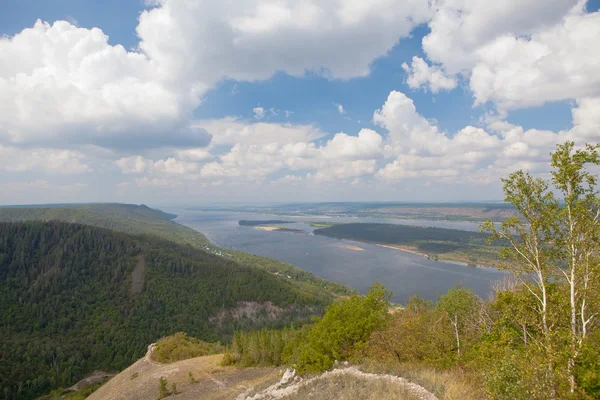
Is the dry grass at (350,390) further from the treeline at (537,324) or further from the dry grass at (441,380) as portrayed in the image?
the treeline at (537,324)

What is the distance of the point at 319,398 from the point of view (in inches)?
567

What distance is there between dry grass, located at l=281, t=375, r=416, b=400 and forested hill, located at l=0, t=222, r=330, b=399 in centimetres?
7764

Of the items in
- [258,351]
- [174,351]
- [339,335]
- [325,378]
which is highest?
[339,335]

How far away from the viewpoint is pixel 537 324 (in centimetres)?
1173

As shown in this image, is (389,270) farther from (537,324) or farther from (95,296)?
(537,324)

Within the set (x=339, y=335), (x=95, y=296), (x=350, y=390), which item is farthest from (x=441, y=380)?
A: (x=95, y=296)

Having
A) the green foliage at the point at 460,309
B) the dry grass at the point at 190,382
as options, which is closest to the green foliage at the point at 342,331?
the dry grass at the point at 190,382

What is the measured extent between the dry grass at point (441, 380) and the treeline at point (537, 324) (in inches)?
10.4

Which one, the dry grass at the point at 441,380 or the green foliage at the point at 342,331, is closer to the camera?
the dry grass at the point at 441,380

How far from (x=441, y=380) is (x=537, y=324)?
472 centimetres

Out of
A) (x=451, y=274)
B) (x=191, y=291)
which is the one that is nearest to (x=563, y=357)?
(x=191, y=291)

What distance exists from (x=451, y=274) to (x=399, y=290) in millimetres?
33732

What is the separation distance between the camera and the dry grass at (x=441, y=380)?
1151 cm

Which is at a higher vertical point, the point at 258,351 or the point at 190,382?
the point at 190,382
